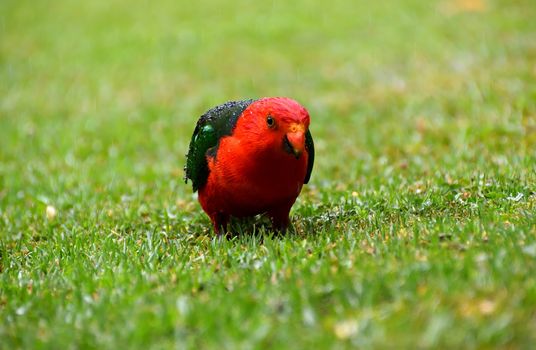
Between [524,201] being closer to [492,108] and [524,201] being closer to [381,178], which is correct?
[381,178]

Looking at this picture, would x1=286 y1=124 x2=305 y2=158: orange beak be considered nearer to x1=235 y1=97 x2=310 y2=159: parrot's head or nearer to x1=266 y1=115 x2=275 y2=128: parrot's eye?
x1=235 y1=97 x2=310 y2=159: parrot's head

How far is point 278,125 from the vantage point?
383 centimetres

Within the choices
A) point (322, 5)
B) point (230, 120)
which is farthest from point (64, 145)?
point (322, 5)

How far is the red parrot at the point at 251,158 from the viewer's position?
384 cm

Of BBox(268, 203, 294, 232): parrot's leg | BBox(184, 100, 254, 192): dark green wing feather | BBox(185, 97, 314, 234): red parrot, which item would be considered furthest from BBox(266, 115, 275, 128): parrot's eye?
BBox(268, 203, 294, 232): parrot's leg

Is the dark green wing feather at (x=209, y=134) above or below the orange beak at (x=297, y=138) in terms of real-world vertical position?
below

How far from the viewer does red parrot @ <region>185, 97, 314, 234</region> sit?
3840mm

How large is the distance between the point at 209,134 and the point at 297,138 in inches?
35.8

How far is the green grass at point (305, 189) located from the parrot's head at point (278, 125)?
0.63 metres

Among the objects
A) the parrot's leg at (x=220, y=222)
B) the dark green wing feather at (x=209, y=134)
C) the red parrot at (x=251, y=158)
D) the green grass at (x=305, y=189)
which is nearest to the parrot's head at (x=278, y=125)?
the red parrot at (x=251, y=158)

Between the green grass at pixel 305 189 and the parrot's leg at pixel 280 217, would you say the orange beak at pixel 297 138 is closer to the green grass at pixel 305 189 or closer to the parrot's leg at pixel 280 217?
the green grass at pixel 305 189

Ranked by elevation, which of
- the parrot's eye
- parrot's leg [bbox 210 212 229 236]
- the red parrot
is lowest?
parrot's leg [bbox 210 212 229 236]

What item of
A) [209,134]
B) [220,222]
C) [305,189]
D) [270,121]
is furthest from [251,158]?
[305,189]

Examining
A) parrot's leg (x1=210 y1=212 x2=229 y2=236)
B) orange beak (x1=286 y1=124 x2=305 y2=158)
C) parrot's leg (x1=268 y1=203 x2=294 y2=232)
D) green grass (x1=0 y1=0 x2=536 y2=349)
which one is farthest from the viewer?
parrot's leg (x1=210 y1=212 x2=229 y2=236)
